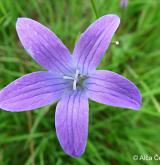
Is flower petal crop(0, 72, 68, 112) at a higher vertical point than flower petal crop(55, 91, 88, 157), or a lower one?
higher

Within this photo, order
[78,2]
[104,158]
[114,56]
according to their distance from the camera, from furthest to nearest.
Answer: [78,2]
[104,158]
[114,56]

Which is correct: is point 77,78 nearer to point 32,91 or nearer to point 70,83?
point 70,83

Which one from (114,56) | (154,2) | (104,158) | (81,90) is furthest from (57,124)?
(154,2)

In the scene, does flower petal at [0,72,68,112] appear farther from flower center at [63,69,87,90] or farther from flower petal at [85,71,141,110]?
flower petal at [85,71,141,110]

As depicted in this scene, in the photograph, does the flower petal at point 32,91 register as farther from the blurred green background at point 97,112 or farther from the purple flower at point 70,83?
the blurred green background at point 97,112

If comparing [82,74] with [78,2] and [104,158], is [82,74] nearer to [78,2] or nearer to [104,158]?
[104,158]
